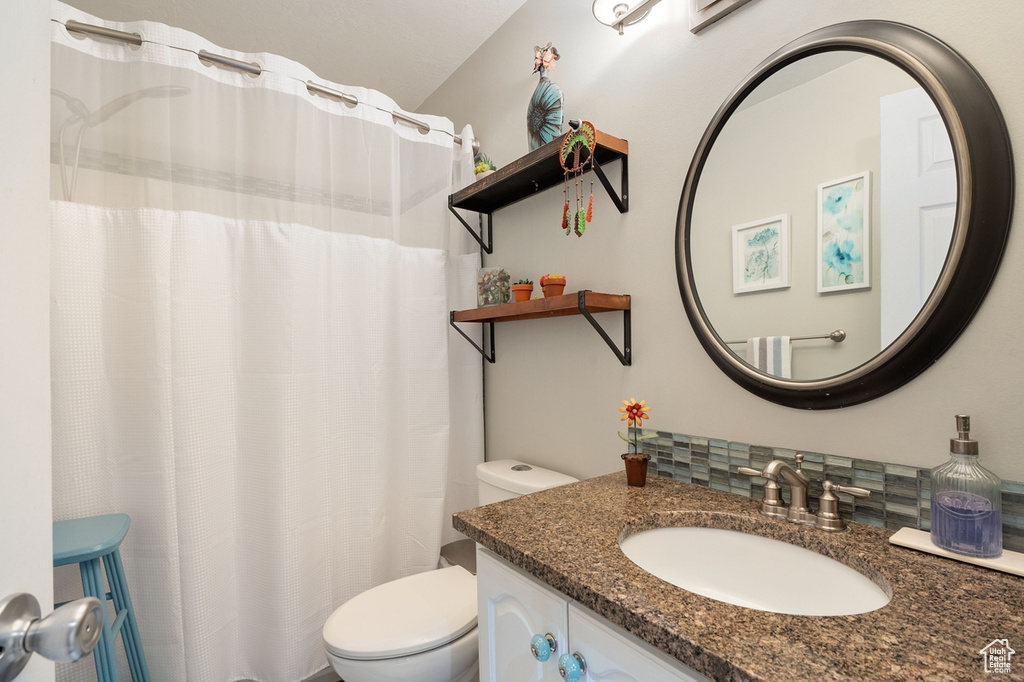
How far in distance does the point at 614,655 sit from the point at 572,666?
0.29 ft

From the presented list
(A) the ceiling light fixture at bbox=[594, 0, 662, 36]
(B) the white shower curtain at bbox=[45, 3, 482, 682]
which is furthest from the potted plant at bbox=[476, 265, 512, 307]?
(A) the ceiling light fixture at bbox=[594, 0, 662, 36]

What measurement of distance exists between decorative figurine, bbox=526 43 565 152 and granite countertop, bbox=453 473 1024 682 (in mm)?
1127

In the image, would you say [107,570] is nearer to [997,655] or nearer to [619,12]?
[997,655]

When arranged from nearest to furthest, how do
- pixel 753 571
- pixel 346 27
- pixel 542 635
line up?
pixel 542 635 → pixel 753 571 → pixel 346 27

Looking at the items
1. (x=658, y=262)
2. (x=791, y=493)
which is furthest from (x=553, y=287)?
(x=791, y=493)

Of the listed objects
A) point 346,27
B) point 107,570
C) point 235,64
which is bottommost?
point 107,570

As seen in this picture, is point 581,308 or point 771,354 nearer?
point 771,354

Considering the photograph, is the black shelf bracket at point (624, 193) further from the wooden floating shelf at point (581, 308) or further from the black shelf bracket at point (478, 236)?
the black shelf bracket at point (478, 236)

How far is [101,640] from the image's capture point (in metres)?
1.16

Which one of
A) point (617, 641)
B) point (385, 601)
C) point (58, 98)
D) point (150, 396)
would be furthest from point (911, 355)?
point (58, 98)

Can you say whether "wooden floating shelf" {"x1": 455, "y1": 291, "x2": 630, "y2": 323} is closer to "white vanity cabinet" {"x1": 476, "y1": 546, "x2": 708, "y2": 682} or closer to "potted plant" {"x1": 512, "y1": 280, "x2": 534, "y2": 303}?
"potted plant" {"x1": 512, "y1": 280, "x2": 534, "y2": 303}

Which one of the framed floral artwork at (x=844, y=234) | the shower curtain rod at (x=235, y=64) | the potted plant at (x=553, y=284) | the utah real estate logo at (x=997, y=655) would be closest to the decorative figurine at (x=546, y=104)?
the potted plant at (x=553, y=284)

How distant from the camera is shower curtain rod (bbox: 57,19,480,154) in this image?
1304 mm

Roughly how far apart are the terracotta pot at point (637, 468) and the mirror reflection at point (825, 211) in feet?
1.14
